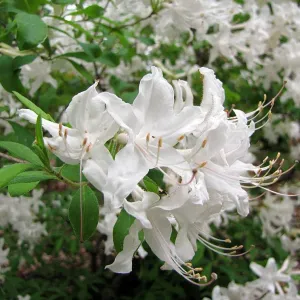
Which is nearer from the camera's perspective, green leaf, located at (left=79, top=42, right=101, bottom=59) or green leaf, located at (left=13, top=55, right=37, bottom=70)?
green leaf, located at (left=13, top=55, right=37, bottom=70)

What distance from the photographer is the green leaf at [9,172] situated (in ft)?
2.47

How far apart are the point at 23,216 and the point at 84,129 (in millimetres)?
1446

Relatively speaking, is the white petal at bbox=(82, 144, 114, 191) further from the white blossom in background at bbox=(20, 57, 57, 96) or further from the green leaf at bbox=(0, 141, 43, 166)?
Result: the white blossom in background at bbox=(20, 57, 57, 96)

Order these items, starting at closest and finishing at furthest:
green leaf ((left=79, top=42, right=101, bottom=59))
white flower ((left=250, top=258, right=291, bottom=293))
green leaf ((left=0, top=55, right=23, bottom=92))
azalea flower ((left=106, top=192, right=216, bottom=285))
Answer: azalea flower ((left=106, top=192, right=216, bottom=285)) < green leaf ((left=0, top=55, right=23, bottom=92)) < green leaf ((left=79, top=42, right=101, bottom=59)) < white flower ((left=250, top=258, right=291, bottom=293))

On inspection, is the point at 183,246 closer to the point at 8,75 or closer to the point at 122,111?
the point at 122,111

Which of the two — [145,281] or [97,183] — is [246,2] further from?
[97,183]

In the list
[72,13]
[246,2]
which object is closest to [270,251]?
[246,2]

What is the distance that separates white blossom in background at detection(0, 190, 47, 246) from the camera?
2.02m

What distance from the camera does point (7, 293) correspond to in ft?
6.42

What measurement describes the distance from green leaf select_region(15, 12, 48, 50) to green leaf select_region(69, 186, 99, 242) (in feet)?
1.61

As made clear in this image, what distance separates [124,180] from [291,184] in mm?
2237

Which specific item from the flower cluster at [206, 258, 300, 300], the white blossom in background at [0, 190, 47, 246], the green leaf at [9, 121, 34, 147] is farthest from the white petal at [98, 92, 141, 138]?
the white blossom in background at [0, 190, 47, 246]

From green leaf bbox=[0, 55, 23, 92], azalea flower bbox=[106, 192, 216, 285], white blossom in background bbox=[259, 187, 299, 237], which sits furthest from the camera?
white blossom in background bbox=[259, 187, 299, 237]

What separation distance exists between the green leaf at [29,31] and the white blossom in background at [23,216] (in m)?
0.99
